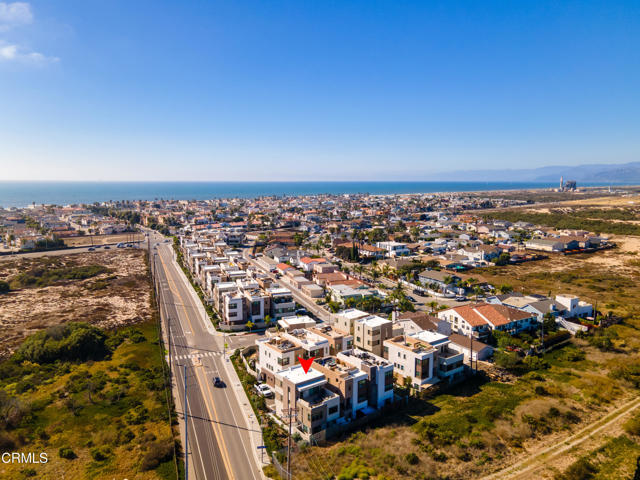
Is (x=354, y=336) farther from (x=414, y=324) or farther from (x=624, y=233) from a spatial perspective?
(x=624, y=233)

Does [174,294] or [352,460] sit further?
[174,294]

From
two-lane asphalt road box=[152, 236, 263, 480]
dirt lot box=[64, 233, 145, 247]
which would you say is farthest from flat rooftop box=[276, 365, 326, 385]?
dirt lot box=[64, 233, 145, 247]

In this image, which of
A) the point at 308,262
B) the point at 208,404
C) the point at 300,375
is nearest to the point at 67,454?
the point at 208,404

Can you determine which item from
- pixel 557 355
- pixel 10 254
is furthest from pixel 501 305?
Answer: pixel 10 254

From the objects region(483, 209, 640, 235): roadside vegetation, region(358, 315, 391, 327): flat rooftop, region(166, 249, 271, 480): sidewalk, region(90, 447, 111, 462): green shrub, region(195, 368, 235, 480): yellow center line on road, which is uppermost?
region(483, 209, 640, 235): roadside vegetation

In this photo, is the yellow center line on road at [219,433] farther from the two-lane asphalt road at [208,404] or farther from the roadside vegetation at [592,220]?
the roadside vegetation at [592,220]

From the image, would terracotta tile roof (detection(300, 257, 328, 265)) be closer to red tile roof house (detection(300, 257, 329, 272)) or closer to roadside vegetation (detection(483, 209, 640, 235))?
red tile roof house (detection(300, 257, 329, 272))
